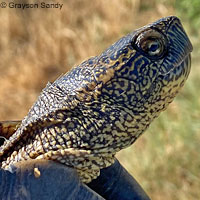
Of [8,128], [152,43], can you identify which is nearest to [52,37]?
[8,128]

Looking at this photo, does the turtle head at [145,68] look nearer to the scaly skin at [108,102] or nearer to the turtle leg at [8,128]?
the scaly skin at [108,102]

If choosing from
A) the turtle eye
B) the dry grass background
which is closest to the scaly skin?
the turtle eye

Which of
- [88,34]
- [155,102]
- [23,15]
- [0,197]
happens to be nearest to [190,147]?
[155,102]

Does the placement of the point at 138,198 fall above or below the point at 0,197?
below

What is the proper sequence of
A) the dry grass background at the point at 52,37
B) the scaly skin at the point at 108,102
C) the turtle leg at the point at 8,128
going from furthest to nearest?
1. the dry grass background at the point at 52,37
2. the turtle leg at the point at 8,128
3. the scaly skin at the point at 108,102

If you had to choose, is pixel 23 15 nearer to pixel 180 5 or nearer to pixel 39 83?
pixel 39 83

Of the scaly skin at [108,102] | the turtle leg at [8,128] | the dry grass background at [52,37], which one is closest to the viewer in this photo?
the scaly skin at [108,102]

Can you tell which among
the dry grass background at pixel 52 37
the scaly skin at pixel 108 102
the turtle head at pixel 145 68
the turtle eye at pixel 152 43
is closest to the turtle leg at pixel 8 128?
the scaly skin at pixel 108 102

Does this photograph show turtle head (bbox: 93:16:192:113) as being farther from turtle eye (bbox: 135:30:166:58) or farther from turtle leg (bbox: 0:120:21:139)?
turtle leg (bbox: 0:120:21:139)
